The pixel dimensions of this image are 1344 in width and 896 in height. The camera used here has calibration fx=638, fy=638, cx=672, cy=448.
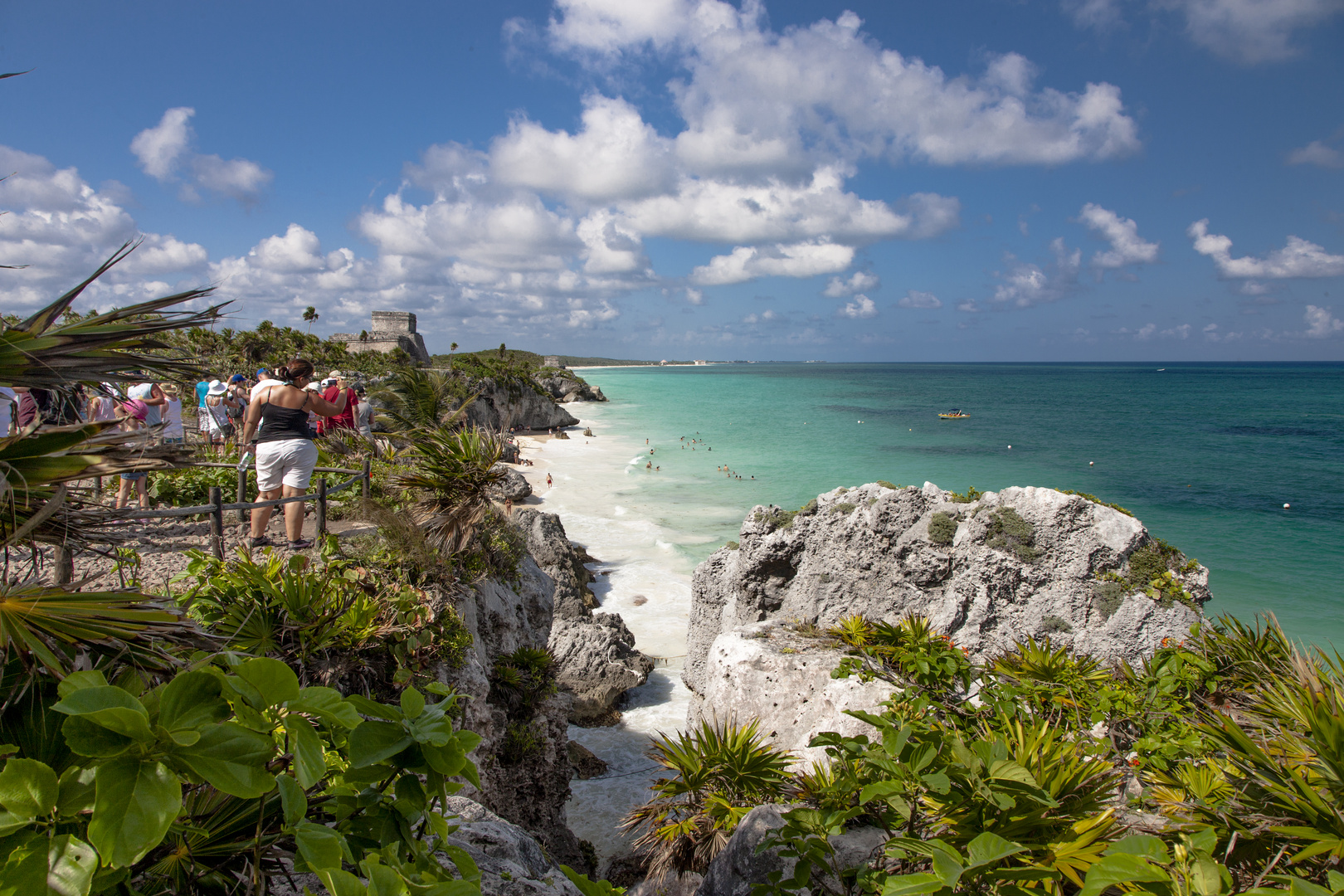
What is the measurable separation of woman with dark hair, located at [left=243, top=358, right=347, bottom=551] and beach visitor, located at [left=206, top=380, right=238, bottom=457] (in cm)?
365

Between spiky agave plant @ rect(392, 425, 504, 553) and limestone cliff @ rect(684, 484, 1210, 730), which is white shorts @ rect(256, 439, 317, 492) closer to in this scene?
spiky agave plant @ rect(392, 425, 504, 553)

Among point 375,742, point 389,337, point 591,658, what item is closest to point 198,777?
point 375,742

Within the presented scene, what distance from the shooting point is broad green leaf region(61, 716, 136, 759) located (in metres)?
1.19

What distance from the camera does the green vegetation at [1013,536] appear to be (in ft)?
33.2

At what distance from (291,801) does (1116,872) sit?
210 cm

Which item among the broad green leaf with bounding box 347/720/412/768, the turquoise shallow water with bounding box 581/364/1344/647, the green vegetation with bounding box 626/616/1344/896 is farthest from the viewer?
the turquoise shallow water with bounding box 581/364/1344/647

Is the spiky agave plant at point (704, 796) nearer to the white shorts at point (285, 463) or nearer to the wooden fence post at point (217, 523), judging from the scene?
the wooden fence post at point (217, 523)

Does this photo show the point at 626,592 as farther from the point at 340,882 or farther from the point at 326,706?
the point at 340,882

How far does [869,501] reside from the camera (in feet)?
36.2

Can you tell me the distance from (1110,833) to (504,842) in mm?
3490

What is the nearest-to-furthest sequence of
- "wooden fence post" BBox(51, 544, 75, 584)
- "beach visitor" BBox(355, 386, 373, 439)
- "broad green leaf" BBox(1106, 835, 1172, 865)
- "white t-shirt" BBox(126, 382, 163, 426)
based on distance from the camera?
"broad green leaf" BBox(1106, 835, 1172, 865) < "wooden fence post" BBox(51, 544, 75, 584) < "white t-shirt" BBox(126, 382, 163, 426) < "beach visitor" BBox(355, 386, 373, 439)

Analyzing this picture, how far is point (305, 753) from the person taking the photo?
1.29 m

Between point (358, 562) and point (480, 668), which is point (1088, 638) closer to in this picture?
point (480, 668)

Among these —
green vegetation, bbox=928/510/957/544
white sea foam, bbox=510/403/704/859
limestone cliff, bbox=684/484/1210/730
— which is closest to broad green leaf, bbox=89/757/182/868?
white sea foam, bbox=510/403/704/859
